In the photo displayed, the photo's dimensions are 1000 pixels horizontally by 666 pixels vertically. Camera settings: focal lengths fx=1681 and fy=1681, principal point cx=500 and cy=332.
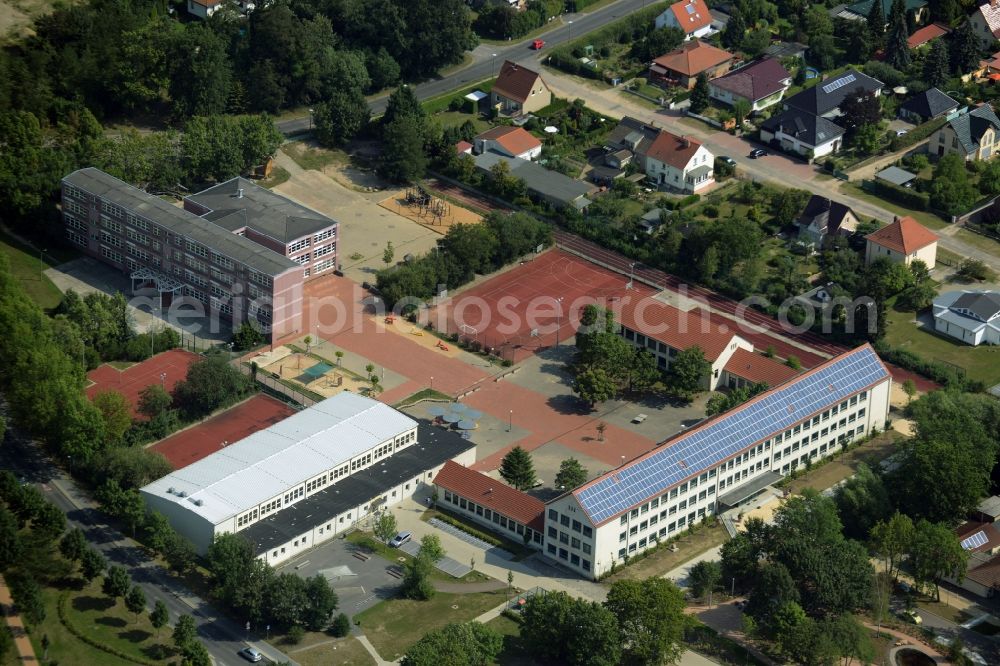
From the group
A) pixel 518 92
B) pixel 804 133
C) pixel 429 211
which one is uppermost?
pixel 804 133

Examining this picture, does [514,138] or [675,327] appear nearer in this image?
[675,327]

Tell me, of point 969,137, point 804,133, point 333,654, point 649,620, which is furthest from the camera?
point 804,133

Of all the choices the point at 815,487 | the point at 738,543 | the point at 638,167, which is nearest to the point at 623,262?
the point at 638,167

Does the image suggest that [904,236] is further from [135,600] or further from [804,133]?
[135,600]

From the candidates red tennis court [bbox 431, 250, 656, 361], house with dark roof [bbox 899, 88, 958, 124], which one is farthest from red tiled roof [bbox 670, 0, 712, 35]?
red tennis court [bbox 431, 250, 656, 361]

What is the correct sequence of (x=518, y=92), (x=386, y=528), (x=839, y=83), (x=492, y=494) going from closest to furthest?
(x=386, y=528) → (x=492, y=494) → (x=839, y=83) → (x=518, y=92)

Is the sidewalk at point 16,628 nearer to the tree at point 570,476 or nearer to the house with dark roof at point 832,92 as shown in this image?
the tree at point 570,476

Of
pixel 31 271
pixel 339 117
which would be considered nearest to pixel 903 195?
pixel 339 117

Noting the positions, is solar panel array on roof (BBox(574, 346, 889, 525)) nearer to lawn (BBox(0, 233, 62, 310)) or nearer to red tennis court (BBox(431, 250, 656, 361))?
red tennis court (BBox(431, 250, 656, 361))
